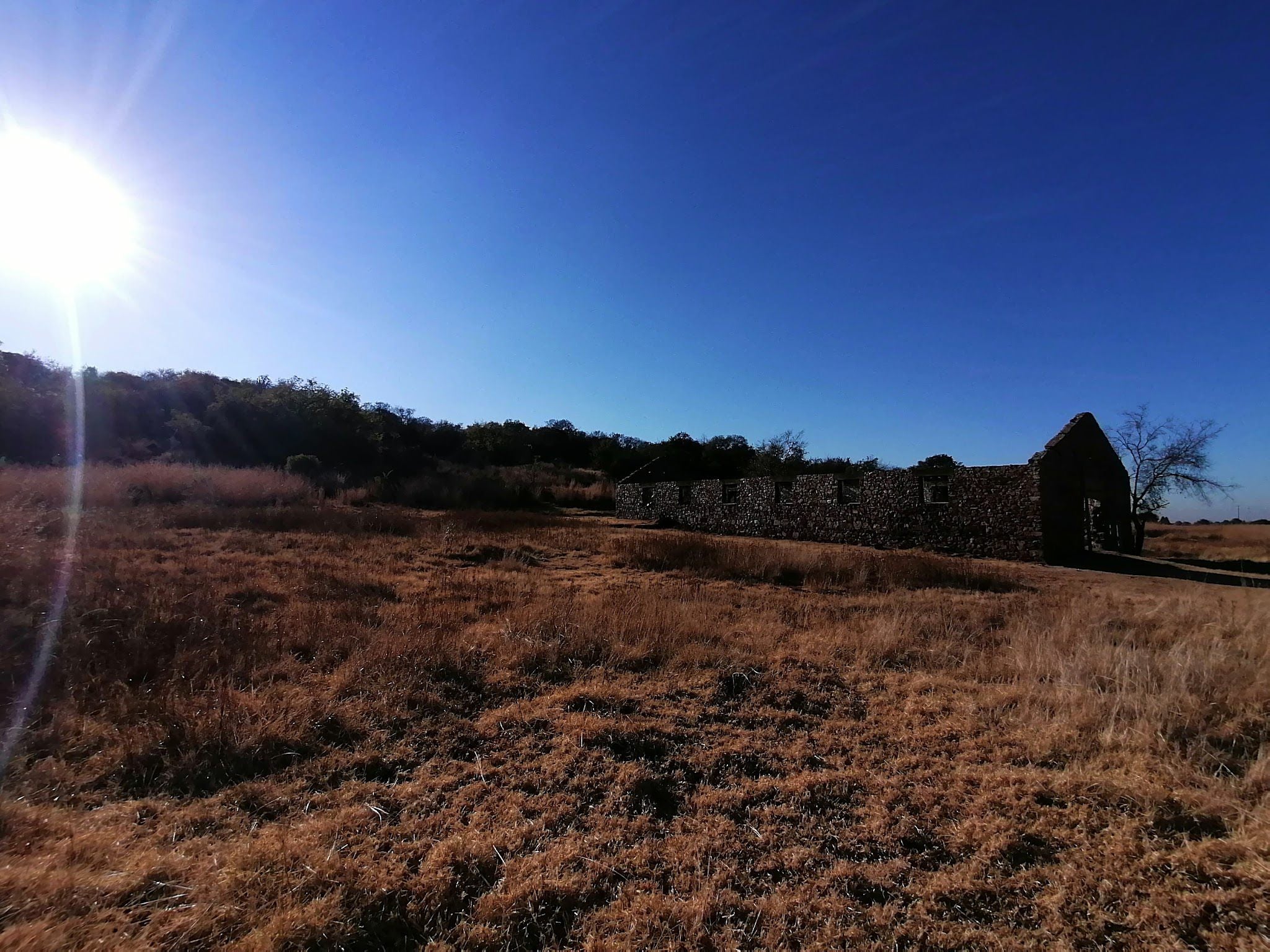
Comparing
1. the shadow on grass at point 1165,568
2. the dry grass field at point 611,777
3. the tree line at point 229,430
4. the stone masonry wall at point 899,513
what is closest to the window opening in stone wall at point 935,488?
the stone masonry wall at point 899,513

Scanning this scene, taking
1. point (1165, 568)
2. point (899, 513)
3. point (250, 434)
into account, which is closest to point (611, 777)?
point (899, 513)

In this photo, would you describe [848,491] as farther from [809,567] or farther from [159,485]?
[159,485]

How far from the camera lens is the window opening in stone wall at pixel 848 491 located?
72.0 ft

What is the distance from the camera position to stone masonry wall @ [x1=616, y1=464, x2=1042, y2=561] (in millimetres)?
18078

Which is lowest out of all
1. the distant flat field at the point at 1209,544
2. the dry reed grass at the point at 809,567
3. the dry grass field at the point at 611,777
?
the dry grass field at the point at 611,777

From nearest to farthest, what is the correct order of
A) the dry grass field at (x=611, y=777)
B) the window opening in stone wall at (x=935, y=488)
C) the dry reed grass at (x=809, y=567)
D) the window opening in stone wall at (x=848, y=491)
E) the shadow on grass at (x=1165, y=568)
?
1. the dry grass field at (x=611, y=777)
2. the dry reed grass at (x=809, y=567)
3. the shadow on grass at (x=1165, y=568)
4. the window opening in stone wall at (x=935, y=488)
5. the window opening in stone wall at (x=848, y=491)

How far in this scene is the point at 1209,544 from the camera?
27.7 m

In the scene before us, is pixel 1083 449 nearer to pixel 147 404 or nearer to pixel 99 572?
pixel 99 572

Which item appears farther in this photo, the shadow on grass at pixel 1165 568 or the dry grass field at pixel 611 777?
the shadow on grass at pixel 1165 568

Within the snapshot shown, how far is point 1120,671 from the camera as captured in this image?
5383 mm

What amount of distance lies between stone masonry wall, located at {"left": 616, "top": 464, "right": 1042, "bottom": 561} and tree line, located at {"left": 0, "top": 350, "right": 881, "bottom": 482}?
1056 cm

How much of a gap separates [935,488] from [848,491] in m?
2.99

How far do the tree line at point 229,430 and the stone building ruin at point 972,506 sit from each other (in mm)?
12565

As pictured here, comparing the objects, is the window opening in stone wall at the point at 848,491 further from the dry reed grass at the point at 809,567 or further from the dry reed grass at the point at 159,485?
the dry reed grass at the point at 159,485
